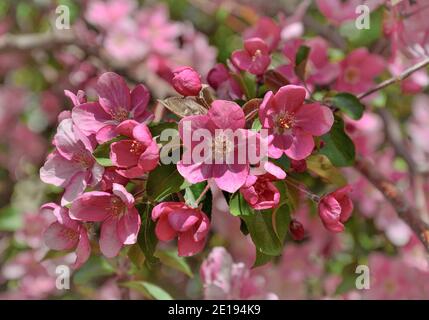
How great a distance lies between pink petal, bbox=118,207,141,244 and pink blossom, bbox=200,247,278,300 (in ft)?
1.25

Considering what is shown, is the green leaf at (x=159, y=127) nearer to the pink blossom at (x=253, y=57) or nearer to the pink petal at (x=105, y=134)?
the pink petal at (x=105, y=134)

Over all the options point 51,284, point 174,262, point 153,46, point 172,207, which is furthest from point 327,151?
point 153,46

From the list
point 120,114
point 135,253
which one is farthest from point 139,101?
point 135,253

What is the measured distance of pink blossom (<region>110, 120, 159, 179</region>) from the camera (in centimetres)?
92

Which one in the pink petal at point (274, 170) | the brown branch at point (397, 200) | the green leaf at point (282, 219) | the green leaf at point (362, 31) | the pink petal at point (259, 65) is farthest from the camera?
the green leaf at point (362, 31)

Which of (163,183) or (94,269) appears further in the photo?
(94,269)

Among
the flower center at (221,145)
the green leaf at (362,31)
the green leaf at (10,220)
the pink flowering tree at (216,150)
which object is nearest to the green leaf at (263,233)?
the pink flowering tree at (216,150)

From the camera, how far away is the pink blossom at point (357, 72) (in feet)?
4.76

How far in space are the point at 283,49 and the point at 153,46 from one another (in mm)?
970

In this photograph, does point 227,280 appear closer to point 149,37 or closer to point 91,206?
point 91,206

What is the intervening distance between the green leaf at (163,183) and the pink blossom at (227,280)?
1.32 ft

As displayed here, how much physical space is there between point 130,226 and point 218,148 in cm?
17

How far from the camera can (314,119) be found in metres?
1.01
